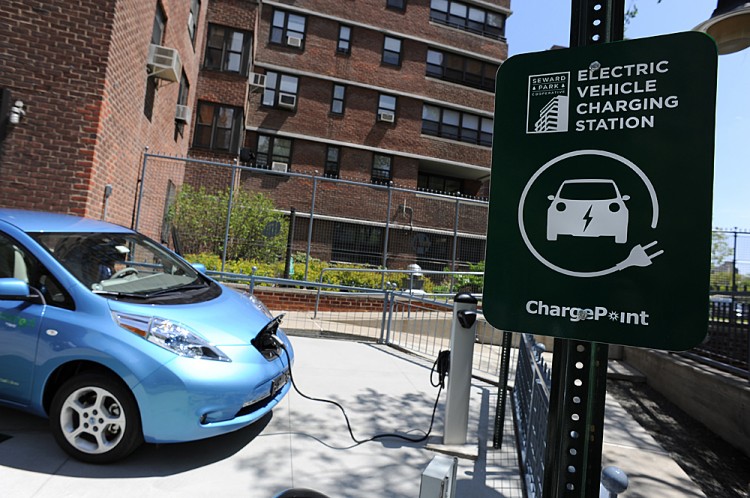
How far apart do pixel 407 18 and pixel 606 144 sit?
25799 millimetres

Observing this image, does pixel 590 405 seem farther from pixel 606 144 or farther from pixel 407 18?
pixel 407 18

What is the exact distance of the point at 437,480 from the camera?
1.05 metres

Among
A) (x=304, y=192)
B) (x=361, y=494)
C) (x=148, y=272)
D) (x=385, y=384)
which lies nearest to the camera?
(x=361, y=494)

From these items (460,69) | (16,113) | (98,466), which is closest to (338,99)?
(460,69)

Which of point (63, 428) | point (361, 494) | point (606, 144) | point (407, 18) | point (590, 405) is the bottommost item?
point (361, 494)

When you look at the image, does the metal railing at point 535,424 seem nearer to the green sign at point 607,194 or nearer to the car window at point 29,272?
the green sign at point 607,194

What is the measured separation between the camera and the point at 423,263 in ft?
50.9

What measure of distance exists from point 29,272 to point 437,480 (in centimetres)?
361

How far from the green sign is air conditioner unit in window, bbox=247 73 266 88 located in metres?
21.3

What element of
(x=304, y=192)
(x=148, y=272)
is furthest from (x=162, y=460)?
(x=304, y=192)

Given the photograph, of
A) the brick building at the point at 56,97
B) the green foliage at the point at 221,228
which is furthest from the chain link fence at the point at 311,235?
the brick building at the point at 56,97

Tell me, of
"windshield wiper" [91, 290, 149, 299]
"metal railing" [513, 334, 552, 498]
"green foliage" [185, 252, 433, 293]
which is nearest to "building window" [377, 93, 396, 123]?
"green foliage" [185, 252, 433, 293]

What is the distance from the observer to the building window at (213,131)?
18.8m

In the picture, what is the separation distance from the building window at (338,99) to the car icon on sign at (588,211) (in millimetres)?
23010
